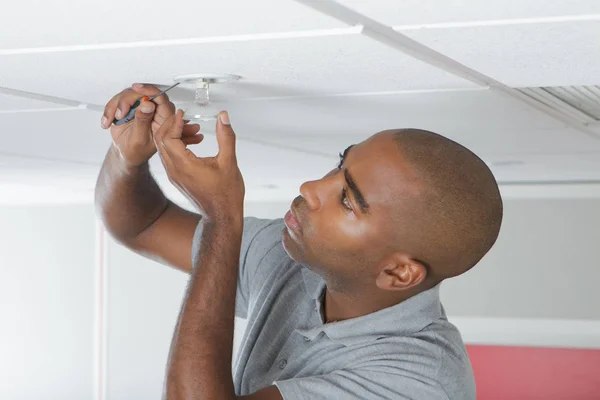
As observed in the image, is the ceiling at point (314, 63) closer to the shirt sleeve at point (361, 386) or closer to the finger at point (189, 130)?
the finger at point (189, 130)

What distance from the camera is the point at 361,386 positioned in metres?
1.17

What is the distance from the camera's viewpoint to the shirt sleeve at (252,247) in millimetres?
1469

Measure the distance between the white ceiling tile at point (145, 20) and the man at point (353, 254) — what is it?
0.81 ft

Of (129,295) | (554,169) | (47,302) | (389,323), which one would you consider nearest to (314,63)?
(389,323)

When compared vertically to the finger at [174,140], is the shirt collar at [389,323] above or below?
below

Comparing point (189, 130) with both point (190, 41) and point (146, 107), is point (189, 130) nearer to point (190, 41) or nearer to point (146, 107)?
point (146, 107)

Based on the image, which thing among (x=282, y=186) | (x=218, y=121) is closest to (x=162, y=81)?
(x=218, y=121)

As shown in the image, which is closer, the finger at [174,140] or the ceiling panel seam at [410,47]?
the ceiling panel seam at [410,47]

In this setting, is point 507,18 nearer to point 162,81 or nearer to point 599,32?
point 599,32

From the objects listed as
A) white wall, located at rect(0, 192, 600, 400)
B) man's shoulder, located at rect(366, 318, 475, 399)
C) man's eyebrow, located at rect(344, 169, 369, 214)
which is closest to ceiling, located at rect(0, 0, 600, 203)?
man's eyebrow, located at rect(344, 169, 369, 214)

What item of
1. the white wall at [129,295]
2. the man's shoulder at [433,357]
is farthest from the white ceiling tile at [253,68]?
the white wall at [129,295]

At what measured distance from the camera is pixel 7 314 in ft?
11.8

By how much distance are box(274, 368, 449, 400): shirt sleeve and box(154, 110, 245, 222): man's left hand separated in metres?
0.23

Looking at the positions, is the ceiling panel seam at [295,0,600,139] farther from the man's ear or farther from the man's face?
the man's ear
